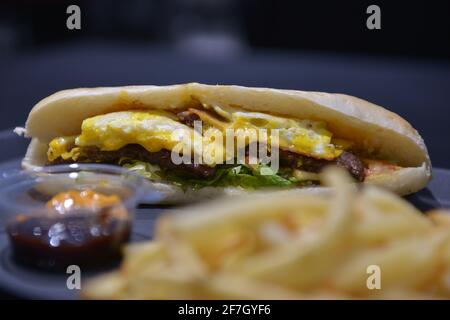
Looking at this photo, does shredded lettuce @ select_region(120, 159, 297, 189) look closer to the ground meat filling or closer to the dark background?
the ground meat filling

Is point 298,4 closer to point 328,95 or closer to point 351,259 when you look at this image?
point 328,95

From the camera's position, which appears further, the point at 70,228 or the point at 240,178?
the point at 240,178

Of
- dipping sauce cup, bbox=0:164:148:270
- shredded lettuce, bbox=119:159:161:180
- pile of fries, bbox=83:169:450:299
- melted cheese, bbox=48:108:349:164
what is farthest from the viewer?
shredded lettuce, bbox=119:159:161:180

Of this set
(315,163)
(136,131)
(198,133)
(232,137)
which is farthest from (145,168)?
(315,163)

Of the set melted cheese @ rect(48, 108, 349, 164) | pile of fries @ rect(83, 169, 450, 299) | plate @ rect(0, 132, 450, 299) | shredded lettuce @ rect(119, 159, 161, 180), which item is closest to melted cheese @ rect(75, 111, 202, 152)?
melted cheese @ rect(48, 108, 349, 164)

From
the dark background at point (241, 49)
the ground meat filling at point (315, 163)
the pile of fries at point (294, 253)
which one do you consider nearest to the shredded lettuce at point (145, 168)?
the ground meat filling at point (315, 163)

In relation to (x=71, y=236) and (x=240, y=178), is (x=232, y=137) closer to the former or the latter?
(x=240, y=178)

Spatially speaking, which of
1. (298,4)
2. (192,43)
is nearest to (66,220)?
(298,4)
